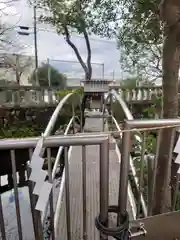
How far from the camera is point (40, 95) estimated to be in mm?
6945

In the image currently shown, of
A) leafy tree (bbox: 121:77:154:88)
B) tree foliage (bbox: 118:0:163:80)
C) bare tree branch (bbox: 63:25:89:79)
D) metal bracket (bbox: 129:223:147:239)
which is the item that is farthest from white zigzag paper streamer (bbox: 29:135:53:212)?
bare tree branch (bbox: 63:25:89:79)

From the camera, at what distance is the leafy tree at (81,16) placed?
410 cm

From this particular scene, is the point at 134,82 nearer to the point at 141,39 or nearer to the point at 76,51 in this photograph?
the point at 76,51

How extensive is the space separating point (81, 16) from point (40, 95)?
8.42 ft

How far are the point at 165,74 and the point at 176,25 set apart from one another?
0.24 meters

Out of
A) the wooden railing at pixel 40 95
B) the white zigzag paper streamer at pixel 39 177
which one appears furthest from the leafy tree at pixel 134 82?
the white zigzag paper streamer at pixel 39 177

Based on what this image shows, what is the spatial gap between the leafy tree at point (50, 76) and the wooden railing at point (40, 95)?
11.5 inches

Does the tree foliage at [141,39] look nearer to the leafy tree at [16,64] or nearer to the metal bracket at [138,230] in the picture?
the metal bracket at [138,230]

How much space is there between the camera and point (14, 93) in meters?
6.70

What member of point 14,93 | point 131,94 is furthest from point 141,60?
point 14,93

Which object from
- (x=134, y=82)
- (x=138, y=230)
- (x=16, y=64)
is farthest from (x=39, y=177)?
(x=16, y=64)

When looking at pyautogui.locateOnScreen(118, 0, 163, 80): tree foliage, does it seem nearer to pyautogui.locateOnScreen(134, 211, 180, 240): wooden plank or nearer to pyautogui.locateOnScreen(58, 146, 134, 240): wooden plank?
pyautogui.locateOnScreen(58, 146, 134, 240): wooden plank

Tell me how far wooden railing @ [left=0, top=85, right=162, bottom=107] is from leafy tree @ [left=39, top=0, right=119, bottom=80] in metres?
1.63

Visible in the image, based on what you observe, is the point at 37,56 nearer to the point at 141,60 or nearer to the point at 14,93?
the point at 14,93
